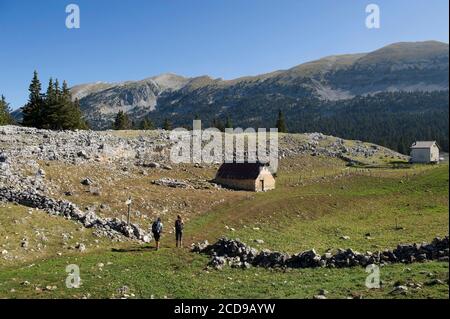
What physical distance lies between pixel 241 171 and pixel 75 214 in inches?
1335

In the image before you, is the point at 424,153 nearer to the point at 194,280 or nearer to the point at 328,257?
the point at 328,257

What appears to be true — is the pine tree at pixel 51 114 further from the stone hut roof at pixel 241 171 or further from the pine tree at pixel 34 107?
the stone hut roof at pixel 241 171

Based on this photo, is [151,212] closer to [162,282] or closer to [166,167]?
[162,282]

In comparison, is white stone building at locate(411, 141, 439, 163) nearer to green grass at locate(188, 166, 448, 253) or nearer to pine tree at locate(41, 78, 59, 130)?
green grass at locate(188, 166, 448, 253)

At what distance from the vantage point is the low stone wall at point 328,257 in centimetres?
2542

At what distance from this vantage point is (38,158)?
52031mm

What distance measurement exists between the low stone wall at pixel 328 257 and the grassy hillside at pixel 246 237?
3.37 feet

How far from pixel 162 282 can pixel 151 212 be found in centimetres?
2004

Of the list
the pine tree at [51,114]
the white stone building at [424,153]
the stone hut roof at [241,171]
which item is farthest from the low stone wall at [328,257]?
the white stone building at [424,153]

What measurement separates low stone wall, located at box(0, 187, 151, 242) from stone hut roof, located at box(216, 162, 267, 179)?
2994 cm

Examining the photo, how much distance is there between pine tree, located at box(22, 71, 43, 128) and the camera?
3497 inches

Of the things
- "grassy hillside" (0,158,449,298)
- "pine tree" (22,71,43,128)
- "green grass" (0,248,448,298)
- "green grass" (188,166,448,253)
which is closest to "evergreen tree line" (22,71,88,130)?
"pine tree" (22,71,43,128)
